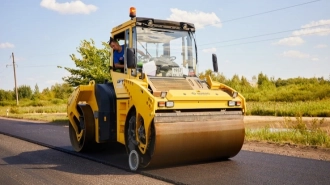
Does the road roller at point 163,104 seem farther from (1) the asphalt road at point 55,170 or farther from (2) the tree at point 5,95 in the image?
(2) the tree at point 5,95

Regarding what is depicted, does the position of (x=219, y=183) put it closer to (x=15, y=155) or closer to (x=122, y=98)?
(x=122, y=98)

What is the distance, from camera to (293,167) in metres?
6.67

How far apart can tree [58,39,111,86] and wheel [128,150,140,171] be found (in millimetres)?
14422

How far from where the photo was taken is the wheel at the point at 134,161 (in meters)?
6.81

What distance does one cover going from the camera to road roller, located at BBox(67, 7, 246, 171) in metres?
6.50

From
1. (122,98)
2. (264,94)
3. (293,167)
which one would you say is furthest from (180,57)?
(264,94)

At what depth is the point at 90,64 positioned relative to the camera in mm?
22719

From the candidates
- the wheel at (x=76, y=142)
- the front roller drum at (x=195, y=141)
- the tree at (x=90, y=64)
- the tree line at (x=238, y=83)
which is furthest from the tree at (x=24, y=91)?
the front roller drum at (x=195, y=141)

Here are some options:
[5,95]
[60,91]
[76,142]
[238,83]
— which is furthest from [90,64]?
[5,95]

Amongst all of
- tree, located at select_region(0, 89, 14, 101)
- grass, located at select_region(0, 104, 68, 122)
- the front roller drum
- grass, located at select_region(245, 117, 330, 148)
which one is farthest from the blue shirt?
tree, located at select_region(0, 89, 14, 101)

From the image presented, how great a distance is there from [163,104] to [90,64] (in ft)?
55.7

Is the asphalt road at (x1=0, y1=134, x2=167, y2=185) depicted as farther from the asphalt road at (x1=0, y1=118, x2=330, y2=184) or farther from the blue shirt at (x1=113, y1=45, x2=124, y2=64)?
the blue shirt at (x1=113, y1=45, x2=124, y2=64)

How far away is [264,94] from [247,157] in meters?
32.3

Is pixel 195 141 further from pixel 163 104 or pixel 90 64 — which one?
pixel 90 64
